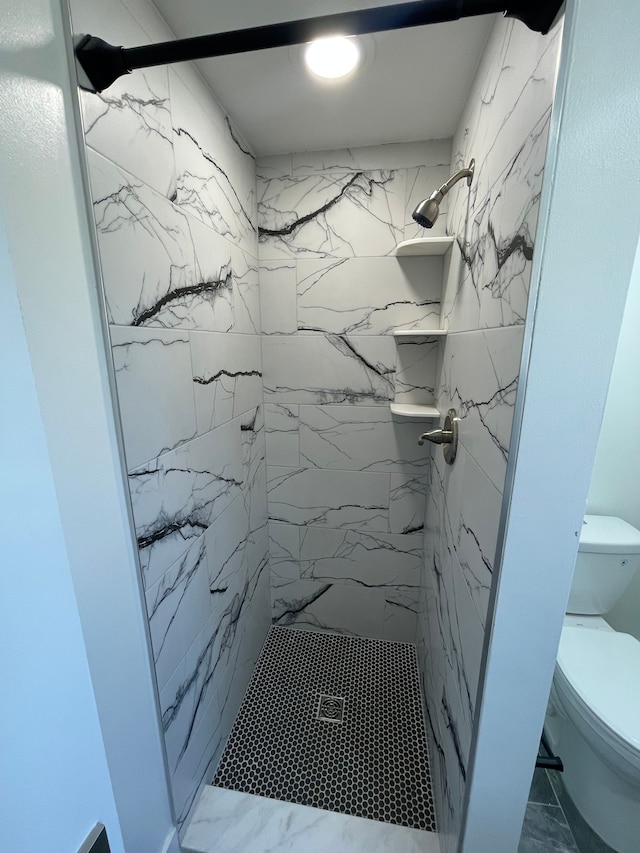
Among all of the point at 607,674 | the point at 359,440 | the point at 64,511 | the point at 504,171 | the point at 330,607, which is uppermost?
the point at 504,171

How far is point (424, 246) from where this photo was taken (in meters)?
1.25

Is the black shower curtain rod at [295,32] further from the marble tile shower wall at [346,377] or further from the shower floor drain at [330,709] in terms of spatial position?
the shower floor drain at [330,709]

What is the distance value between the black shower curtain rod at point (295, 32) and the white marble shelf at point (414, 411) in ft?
3.23

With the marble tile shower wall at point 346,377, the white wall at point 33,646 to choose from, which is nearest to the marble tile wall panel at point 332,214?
the marble tile shower wall at point 346,377

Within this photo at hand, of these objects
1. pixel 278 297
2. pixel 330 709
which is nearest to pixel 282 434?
pixel 278 297

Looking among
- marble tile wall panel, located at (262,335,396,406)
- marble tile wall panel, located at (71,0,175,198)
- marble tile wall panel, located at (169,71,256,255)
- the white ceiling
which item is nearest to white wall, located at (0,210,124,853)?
marble tile wall panel, located at (71,0,175,198)

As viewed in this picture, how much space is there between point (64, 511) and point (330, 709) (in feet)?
4.57

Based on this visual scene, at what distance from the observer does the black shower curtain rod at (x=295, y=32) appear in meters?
0.52

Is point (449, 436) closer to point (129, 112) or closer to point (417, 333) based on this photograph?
point (417, 333)

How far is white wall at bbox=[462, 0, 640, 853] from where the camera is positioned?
479 millimetres

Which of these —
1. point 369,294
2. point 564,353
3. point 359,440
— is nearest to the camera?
point 564,353

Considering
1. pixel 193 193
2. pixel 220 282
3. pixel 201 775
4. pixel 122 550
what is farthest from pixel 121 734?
pixel 193 193

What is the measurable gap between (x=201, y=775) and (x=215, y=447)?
108 cm

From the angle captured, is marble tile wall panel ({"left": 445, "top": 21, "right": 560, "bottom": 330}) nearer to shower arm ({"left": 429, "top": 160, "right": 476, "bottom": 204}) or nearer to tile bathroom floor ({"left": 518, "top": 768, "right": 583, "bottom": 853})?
shower arm ({"left": 429, "top": 160, "right": 476, "bottom": 204})
